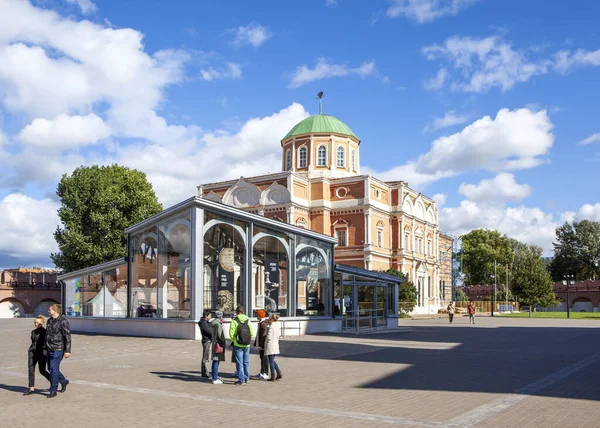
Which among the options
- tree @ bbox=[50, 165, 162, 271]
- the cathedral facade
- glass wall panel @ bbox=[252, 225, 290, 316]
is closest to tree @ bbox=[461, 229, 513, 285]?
the cathedral facade

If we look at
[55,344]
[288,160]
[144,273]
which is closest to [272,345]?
[55,344]

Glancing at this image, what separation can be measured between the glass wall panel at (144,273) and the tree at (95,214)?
22108 mm

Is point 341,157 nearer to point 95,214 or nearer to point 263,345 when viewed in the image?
point 95,214

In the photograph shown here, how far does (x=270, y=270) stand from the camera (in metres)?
25.5

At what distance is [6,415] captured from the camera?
9523 millimetres

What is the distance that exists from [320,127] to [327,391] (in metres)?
55.2

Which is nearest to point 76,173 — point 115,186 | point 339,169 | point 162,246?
point 115,186

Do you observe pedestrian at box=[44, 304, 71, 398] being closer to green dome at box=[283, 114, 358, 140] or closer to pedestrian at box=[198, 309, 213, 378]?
pedestrian at box=[198, 309, 213, 378]

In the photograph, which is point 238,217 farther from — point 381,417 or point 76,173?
point 76,173

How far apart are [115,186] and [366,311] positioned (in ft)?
90.6

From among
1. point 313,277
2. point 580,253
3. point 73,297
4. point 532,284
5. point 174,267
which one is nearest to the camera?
point 174,267

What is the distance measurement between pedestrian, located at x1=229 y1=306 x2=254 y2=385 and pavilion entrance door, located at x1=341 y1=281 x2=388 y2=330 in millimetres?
17427

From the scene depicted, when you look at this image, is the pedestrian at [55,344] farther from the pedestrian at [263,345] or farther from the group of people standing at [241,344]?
the pedestrian at [263,345]

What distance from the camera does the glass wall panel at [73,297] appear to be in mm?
33156
